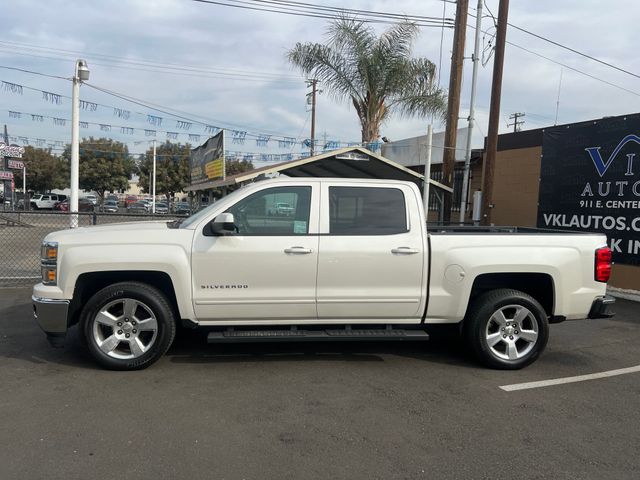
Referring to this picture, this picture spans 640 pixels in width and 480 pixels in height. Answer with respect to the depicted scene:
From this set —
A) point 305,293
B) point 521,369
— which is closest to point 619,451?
point 521,369

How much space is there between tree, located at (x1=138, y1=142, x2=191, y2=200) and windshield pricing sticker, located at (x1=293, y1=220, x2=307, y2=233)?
52.8 meters

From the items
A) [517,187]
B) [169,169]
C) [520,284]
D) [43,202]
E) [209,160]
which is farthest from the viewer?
[169,169]

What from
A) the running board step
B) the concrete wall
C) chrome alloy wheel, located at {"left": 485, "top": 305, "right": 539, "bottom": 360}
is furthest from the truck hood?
the concrete wall

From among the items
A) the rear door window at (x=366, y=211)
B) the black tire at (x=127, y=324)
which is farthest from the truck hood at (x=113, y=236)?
the rear door window at (x=366, y=211)

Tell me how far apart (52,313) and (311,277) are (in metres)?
2.40

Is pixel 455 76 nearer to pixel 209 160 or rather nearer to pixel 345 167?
pixel 345 167

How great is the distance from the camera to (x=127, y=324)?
4.90 meters

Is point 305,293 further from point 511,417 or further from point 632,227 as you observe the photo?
point 632,227

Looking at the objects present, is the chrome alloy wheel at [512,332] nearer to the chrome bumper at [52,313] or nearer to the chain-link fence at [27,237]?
the chrome bumper at [52,313]

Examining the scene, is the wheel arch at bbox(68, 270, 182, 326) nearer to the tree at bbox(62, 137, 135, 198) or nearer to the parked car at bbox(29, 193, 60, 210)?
the parked car at bbox(29, 193, 60, 210)

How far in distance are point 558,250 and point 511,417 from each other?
6.23 feet

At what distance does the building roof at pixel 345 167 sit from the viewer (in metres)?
12.6

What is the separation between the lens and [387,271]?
16.6 feet


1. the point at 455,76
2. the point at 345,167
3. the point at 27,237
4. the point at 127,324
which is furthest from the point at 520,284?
the point at 27,237
